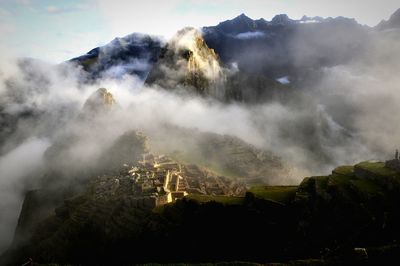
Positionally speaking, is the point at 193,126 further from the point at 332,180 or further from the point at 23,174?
the point at 332,180

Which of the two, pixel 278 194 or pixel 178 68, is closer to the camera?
pixel 278 194

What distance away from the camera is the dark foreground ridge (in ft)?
145

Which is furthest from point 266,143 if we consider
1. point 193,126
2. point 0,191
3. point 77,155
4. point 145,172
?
point 0,191

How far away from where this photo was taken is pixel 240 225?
58.0 m

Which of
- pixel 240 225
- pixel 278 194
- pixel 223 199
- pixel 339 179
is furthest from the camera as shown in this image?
pixel 223 199

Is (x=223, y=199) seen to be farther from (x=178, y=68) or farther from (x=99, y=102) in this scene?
(x=178, y=68)

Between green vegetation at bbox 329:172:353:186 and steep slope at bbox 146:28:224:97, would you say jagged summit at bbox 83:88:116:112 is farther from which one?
green vegetation at bbox 329:172:353:186

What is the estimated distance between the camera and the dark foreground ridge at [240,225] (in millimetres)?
44188

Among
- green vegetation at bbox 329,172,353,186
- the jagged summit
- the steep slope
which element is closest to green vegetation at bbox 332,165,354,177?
green vegetation at bbox 329,172,353,186

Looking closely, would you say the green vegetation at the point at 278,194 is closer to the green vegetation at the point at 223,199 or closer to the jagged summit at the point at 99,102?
the green vegetation at the point at 223,199

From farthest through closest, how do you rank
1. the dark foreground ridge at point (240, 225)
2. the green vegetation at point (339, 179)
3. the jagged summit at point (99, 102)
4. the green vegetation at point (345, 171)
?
1. the jagged summit at point (99, 102)
2. the green vegetation at point (345, 171)
3. the green vegetation at point (339, 179)
4. the dark foreground ridge at point (240, 225)

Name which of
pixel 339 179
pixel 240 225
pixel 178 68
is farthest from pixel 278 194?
Answer: pixel 178 68

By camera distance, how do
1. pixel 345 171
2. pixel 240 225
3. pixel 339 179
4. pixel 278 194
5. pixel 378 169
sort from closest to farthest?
pixel 378 169 → pixel 339 179 → pixel 345 171 → pixel 278 194 → pixel 240 225

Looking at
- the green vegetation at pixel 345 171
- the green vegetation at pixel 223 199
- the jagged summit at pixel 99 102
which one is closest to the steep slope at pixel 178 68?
the jagged summit at pixel 99 102
